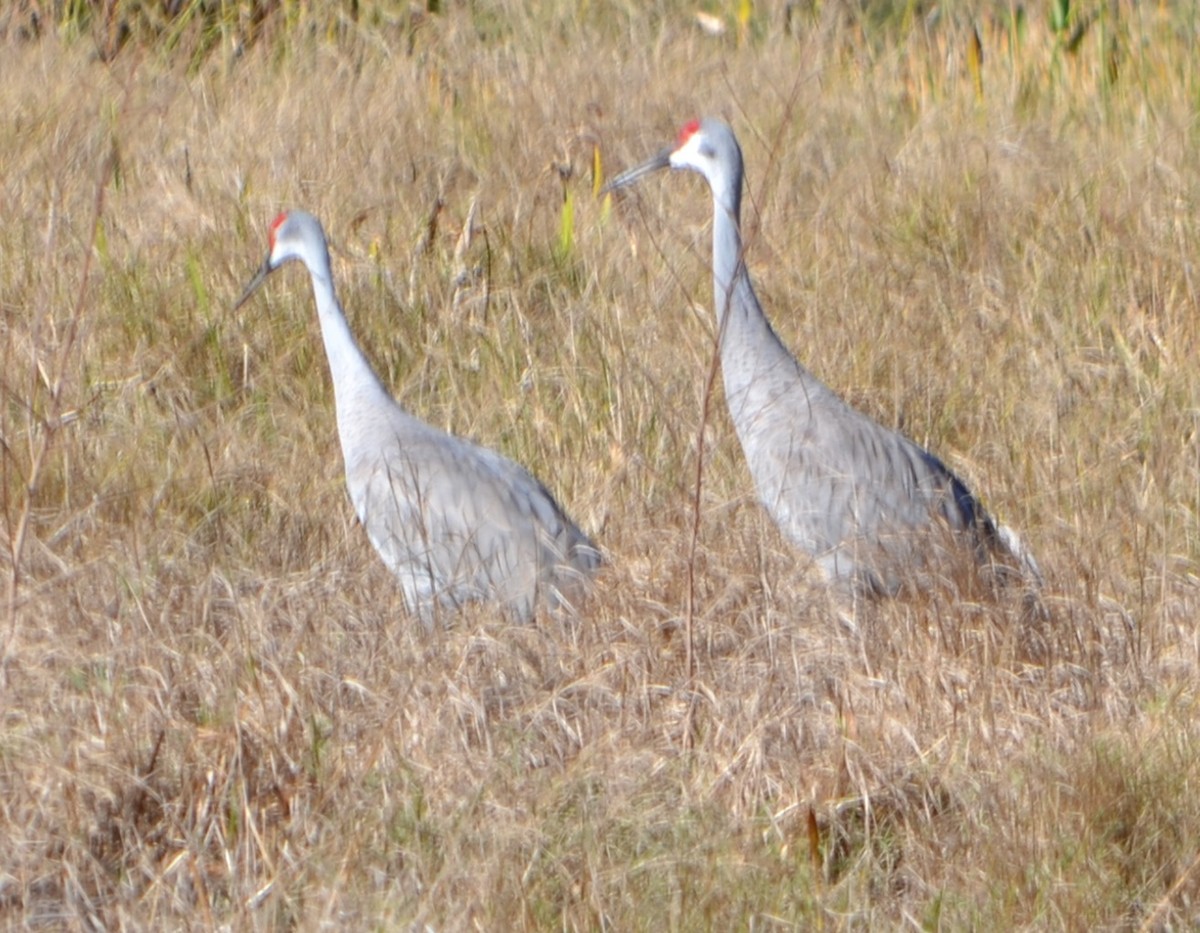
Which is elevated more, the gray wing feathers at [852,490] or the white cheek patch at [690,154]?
the white cheek patch at [690,154]

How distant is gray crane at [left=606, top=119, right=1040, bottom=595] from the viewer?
397 cm

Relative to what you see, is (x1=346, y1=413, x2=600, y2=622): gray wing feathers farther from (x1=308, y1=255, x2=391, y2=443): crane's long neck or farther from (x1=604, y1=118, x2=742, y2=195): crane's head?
(x1=604, y1=118, x2=742, y2=195): crane's head

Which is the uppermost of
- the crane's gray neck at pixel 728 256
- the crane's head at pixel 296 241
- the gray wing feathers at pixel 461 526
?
the crane's gray neck at pixel 728 256

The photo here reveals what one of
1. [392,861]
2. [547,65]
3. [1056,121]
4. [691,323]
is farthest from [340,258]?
[392,861]

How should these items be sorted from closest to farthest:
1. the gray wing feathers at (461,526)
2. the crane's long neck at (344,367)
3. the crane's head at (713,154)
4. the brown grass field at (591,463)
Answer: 1. the brown grass field at (591,463)
2. the gray wing feathers at (461,526)
3. the crane's long neck at (344,367)
4. the crane's head at (713,154)

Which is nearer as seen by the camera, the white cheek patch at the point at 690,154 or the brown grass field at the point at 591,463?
the brown grass field at the point at 591,463

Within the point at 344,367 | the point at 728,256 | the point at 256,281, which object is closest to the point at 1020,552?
the point at 728,256

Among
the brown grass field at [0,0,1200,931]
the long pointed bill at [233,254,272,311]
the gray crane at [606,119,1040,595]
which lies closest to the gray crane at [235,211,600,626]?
the brown grass field at [0,0,1200,931]

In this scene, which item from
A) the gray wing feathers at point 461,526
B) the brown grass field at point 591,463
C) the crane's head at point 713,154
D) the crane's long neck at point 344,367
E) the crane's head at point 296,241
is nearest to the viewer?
the brown grass field at point 591,463

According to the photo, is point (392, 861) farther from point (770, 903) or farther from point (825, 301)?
point (825, 301)

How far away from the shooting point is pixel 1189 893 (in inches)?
113

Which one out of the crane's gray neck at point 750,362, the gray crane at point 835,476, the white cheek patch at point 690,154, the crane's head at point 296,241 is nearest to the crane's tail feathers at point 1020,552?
the gray crane at point 835,476

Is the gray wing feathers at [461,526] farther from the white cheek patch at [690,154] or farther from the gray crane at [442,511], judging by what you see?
the white cheek patch at [690,154]

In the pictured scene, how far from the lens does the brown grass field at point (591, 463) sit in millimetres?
2938
